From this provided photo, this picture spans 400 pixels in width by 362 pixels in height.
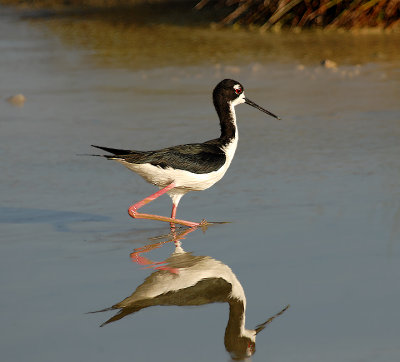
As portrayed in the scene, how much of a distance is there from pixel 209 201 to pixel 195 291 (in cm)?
211

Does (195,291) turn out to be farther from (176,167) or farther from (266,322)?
(176,167)

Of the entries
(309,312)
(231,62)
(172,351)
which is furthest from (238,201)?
(231,62)

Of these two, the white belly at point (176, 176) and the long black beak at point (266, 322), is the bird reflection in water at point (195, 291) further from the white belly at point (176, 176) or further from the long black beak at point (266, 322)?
the white belly at point (176, 176)

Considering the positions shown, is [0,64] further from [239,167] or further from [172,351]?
[172,351]

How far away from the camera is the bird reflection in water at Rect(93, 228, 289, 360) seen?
173 inches

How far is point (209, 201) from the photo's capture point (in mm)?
7207

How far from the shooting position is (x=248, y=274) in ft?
17.5

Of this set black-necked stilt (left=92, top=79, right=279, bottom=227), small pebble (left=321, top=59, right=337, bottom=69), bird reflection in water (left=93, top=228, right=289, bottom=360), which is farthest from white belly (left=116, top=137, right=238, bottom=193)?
small pebble (left=321, top=59, right=337, bottom=69)

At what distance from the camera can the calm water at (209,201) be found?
14.8 ft

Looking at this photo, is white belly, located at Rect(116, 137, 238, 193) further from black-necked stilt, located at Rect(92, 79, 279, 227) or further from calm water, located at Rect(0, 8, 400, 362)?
calm water, located at Rect(0, 8, 400, 362)

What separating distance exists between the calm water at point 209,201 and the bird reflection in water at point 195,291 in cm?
3

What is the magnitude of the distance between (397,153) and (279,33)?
6.45m

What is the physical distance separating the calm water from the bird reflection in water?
0.10 feet

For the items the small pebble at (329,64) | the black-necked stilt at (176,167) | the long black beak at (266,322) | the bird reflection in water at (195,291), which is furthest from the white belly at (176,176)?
the small pebble at (329,64)
